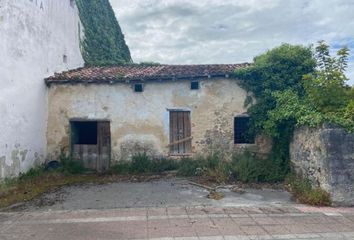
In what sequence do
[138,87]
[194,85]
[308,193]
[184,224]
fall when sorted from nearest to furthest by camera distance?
1. [184,224]
2. [308,193]
3. [194,85]
4. [138,87]

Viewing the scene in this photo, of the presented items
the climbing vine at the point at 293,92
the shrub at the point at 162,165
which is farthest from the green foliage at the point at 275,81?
the shrub at the point at 162,165

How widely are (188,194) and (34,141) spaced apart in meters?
6.22

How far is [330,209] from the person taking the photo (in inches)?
308

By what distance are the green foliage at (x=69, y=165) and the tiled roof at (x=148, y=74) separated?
119 inches

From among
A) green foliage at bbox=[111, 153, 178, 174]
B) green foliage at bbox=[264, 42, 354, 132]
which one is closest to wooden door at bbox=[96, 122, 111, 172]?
green foliage at bbox=[111, 153, 178, 174]

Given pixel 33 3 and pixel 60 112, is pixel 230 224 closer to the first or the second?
pixel 60 112

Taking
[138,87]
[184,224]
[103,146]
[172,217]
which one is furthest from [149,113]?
[184,224]

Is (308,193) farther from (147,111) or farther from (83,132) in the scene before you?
(83,132)

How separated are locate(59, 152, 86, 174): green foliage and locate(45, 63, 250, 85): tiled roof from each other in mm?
3024

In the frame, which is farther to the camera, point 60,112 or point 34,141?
point 60,112

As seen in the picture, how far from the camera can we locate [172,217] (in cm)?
715

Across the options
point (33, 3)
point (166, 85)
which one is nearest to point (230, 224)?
point (166, 85)

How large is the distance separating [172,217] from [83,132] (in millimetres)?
7998

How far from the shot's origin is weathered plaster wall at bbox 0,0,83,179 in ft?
31.4
